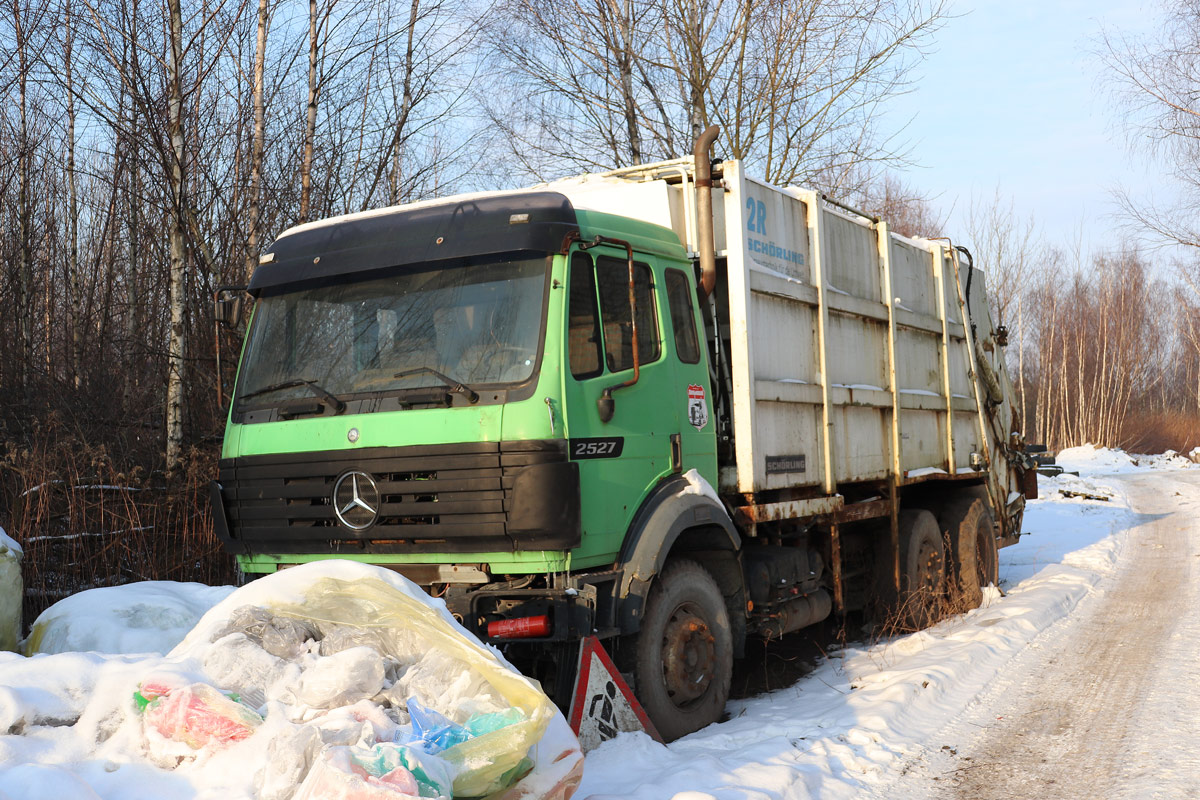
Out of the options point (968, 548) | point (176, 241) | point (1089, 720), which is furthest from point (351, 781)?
point (968, 548)

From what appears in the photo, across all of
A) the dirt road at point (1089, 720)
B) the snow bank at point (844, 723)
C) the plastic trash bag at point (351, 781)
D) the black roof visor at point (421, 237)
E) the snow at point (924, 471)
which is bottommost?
the dirt road at point (1089, 720)

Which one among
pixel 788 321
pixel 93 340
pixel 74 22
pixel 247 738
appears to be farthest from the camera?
pixel 93 340

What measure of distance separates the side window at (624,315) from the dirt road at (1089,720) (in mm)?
2415

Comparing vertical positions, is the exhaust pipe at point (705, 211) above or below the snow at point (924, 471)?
above

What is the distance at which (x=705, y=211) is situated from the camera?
5605 mm

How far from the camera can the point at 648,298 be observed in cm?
523

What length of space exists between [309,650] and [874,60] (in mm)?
13324

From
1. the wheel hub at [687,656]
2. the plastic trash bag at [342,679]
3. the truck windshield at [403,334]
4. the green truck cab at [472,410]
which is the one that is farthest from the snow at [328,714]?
the truck windshield at [403,334]

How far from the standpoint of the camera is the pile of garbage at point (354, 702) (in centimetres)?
285

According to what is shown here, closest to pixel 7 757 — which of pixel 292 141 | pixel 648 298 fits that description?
pixel 648 298

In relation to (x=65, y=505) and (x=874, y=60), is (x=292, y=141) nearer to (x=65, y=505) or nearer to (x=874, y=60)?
(x=65, y=505)

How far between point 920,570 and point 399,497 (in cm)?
541

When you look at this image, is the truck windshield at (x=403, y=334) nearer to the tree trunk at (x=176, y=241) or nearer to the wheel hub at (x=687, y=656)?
the wheel hub at (x=687, y=656)

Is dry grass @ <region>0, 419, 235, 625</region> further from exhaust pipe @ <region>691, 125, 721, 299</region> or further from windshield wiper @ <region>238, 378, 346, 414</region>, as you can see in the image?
exhaust pipe @ <region>691, 125, 721, 299</region>
